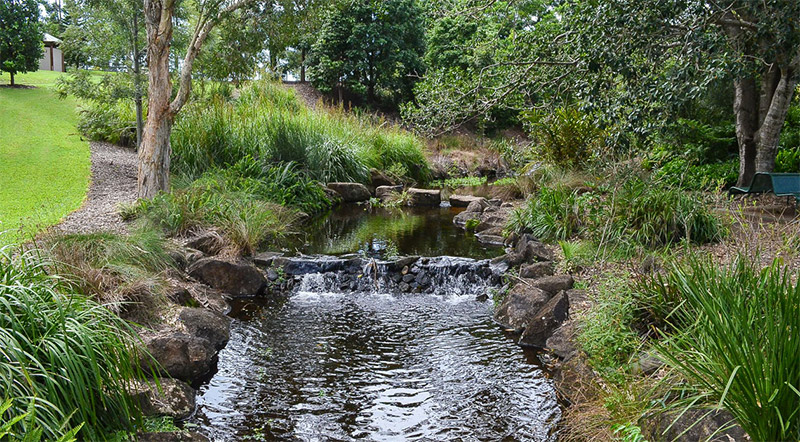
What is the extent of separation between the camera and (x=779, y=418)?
99.7 inches

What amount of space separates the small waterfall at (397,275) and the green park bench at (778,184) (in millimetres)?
4133

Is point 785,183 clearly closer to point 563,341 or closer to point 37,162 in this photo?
point 563,341

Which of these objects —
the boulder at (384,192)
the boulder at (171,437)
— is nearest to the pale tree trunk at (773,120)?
the boulder at (384,192)

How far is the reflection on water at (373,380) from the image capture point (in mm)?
4180

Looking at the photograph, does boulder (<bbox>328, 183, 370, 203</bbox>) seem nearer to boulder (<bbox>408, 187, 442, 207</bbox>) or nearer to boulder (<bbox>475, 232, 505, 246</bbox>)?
boulder (<bbox>408, 187, 442, 207</bbox>)

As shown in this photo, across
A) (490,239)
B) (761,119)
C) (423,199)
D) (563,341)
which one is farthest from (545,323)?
(423,199)

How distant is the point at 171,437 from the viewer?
12.0 feet

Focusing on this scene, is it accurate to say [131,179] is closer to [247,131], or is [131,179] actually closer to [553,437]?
[247,131]

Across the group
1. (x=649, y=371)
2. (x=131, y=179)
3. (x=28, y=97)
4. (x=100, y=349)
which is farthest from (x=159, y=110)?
(x=28, y=97)

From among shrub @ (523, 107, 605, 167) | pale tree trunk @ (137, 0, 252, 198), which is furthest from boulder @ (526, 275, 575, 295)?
pale tree trunk @ (137, 0, 252, 198)

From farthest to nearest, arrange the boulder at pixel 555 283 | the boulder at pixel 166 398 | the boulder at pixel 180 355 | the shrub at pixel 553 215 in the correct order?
the shrub at pixel 553 215, the boulder at pixel 555 283, the boulder at pixel 180 355, the boulder at pixel 166 398

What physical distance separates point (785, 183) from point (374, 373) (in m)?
6.67

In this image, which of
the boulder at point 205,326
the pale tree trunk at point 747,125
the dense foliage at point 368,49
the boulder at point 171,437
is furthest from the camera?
the dense foliage at point 368,49

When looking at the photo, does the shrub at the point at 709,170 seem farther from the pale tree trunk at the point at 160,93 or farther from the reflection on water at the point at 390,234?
the pale tree trunk at the point at 160,93
